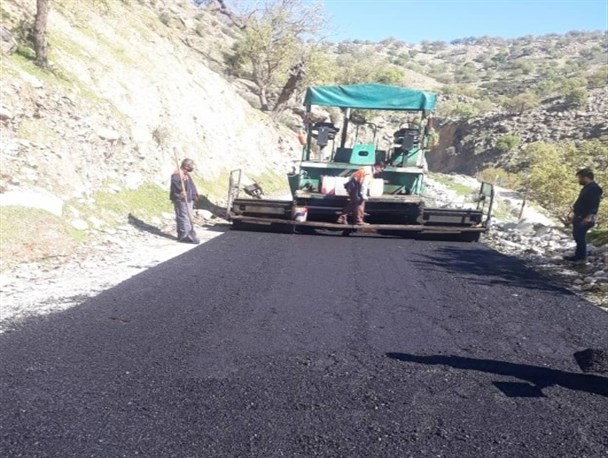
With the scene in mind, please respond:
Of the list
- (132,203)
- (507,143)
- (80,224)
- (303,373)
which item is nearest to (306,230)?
(132,203)

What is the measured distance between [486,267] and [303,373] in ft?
16.8

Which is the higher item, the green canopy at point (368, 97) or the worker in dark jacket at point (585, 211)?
the green canopy at point (368, 97)

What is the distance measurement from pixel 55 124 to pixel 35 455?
8.72 meters

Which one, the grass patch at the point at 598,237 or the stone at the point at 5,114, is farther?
the grass patch at the point at 598,237

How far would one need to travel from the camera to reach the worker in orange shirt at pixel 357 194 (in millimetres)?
10398

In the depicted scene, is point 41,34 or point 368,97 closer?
point 41,34

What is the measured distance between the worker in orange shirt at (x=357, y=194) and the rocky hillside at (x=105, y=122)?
3.88 meters

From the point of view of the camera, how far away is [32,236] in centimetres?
719

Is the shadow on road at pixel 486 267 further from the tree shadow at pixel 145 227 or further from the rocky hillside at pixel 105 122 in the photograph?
the rocky hillside at pixel 105 122

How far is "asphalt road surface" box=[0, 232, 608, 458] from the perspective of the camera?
3111mm

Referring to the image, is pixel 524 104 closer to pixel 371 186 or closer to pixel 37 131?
pixel 371 186

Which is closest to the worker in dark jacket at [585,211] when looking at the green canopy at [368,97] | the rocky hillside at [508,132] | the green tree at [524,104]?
the green canopy at [368,97]

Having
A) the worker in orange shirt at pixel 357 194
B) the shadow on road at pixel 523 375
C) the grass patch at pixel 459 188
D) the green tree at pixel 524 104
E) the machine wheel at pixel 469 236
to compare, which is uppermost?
the green tree at pixel 524 104

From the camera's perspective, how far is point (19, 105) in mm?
9477
